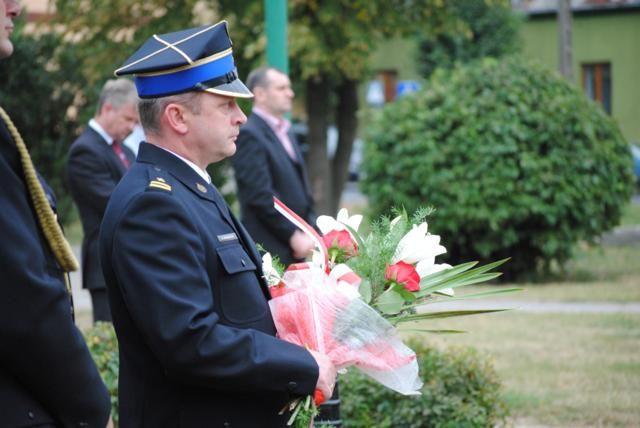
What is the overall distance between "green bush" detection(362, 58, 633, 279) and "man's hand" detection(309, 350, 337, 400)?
31.2 ft

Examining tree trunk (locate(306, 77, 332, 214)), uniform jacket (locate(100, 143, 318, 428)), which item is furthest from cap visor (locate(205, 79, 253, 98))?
tree trunk (locate(306, 77, 332, 214))

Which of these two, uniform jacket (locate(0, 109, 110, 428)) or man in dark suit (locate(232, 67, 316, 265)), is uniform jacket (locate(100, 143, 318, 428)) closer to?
uniform jacket (locate(0, 109, 110, 428))

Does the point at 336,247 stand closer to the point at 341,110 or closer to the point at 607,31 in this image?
the point at 341,110

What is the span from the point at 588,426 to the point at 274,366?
3.80 m

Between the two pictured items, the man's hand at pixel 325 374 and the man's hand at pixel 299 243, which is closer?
the man's hand at pixel 325 374

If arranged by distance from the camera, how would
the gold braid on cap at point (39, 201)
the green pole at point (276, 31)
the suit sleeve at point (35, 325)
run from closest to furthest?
the suit sleeve at point (35, 325)
the gold braid on cap at point (39, 201)
the green pole at point (276, 31)

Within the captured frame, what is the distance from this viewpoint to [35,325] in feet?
7.84

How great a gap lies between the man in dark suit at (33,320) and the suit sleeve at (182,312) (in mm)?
222

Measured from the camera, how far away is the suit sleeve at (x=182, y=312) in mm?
2701

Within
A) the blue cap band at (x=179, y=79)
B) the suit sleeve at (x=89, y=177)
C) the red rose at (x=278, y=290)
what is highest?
the blue cap band at (x=179, y=79)

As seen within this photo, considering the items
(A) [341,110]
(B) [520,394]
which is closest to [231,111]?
(B) [520,394]

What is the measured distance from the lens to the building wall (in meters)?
38.0

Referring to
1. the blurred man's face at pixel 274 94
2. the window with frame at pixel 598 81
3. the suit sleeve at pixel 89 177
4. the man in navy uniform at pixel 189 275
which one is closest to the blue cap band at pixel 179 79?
the man in navy uniform at pixel 189 275

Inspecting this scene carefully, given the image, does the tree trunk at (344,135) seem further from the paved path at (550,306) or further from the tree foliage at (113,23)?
the paved path at (550,306)
